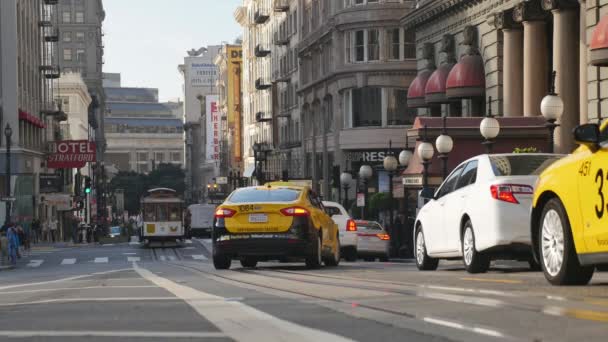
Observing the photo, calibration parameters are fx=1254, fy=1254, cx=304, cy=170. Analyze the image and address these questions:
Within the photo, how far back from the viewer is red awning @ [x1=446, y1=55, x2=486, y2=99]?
46812mm

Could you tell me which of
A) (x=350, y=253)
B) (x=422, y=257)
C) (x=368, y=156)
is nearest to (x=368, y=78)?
(x=368, y=156)

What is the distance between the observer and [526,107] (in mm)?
42844

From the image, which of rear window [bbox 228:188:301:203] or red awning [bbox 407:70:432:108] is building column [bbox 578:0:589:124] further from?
red awning [bbox 407:70:432:108]

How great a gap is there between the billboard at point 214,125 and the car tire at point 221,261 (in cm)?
15952

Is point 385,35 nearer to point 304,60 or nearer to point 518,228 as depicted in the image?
point 304,60

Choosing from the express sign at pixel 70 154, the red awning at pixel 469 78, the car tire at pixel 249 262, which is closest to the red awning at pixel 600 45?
the car tire at pixel 249 262

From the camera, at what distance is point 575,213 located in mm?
12320

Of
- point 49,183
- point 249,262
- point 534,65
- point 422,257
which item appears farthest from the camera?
point 49,183

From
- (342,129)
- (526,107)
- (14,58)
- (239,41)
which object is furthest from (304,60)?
(239,41)

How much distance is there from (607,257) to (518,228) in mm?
5337

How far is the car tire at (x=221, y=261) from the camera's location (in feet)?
73.5

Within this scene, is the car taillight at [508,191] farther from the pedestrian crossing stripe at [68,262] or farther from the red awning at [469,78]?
the pedestrian crossing stripe at [68,262]

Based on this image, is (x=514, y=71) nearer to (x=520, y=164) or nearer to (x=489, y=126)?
(x=489, y=126)

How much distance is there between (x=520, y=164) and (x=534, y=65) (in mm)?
25424
